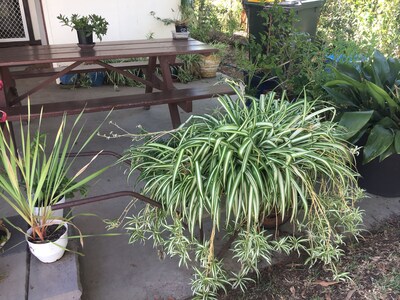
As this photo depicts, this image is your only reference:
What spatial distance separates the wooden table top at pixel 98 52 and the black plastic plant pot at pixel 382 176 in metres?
1.55

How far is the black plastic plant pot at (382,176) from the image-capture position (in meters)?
2.46

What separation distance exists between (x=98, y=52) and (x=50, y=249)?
1885 millimetres

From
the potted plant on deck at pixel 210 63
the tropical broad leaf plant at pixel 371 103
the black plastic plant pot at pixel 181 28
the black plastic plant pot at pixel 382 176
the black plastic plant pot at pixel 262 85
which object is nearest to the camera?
the tropical broad leaf plant at pixel 371 103

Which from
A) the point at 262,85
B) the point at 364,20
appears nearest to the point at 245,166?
the point at 262,85

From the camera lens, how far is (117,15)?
520 cm

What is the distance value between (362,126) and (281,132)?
0.84m

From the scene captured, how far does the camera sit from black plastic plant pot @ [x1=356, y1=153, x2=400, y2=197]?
96.9 inches

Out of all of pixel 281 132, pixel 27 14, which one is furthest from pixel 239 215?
pixel 27 14

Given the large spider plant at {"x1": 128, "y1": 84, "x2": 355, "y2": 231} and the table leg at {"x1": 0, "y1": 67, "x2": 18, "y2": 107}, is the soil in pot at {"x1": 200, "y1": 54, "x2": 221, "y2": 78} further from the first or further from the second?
the large spider plant at {"x1": 128, "y1": 84, "x2": 355, "y2": 231}

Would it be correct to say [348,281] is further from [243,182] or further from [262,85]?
[262,85]

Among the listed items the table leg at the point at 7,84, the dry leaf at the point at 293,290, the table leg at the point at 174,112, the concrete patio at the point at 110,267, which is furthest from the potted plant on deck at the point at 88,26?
the dry leaf at the point at 293,290

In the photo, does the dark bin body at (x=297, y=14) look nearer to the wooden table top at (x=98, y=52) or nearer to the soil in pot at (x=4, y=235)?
the wooden table top at (x=98, y=52)

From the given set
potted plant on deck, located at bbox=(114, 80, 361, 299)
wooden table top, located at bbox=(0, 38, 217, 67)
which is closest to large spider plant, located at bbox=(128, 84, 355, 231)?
potted plant on deck, located at bbox=(114, 80, 361, 299)

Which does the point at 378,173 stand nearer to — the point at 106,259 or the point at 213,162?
the point at 213,162
